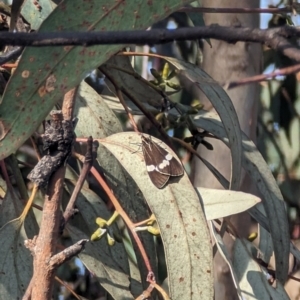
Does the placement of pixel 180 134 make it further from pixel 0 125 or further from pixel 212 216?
pixel 0 125

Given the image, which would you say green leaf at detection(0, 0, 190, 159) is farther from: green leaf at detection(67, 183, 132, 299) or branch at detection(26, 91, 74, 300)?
green leaf at detection(67, 183, 132, 299)

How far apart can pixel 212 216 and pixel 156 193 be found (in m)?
0.07

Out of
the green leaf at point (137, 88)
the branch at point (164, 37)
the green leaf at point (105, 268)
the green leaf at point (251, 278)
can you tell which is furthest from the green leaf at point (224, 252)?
the branch at point (164, 37)

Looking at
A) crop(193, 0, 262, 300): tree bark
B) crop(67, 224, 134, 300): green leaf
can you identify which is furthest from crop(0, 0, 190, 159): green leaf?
crop(193, 0, 262, 300): tree bark

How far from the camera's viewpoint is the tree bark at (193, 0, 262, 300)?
1214mm

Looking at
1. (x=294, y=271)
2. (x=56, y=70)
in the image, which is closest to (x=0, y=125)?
(x=56, y=70)

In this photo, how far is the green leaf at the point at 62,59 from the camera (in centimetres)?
57

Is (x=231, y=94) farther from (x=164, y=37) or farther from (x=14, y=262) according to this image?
(x=164, y=37)

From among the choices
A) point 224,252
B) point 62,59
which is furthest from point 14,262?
point 62,59

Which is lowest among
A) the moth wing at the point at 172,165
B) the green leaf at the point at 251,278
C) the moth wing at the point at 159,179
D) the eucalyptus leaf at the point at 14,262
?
the green leaf at the point at 251,278

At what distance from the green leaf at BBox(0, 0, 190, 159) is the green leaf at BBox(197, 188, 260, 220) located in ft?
0.79

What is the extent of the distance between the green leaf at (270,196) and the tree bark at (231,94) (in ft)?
0.69

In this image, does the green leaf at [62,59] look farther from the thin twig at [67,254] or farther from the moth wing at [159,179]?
the moth wing at [159,179]

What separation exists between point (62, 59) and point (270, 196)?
0.44 metres
